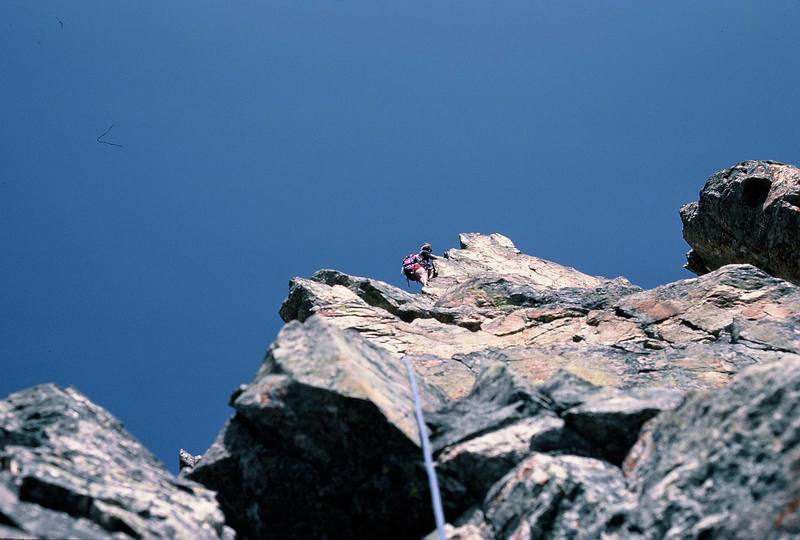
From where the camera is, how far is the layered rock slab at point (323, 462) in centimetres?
900

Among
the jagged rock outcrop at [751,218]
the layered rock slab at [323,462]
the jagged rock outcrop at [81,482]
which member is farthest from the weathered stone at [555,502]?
the jagged rock outcrop at [751,218]

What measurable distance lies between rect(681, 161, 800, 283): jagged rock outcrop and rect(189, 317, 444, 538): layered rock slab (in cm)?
1680

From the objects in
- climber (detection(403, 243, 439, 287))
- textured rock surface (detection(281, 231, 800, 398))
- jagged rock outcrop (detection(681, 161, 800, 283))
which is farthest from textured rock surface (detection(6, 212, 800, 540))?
climber (detection(403, 243, 439, 287))

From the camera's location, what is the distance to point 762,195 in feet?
73.3

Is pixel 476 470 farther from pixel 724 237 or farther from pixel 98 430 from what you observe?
pixel 724 237

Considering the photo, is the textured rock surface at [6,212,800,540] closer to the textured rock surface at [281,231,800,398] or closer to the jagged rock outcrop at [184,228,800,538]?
the jagged rock outcrop at [184,228,800,538]

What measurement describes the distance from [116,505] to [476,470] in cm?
454

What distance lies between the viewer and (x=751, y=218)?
2269 cm

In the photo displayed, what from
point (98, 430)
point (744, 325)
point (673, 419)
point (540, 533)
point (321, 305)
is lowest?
point (540, 533)

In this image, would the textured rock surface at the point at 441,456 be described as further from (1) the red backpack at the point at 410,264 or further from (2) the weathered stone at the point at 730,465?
(1) the red backpack at the point at 410,264

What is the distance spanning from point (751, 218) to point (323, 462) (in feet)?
64.0

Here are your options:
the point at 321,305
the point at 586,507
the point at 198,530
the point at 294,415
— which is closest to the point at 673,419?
the point at 586,507

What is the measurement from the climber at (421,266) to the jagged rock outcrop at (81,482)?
23733mm

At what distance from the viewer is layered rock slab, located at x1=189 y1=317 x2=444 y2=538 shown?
9000 millimetres
